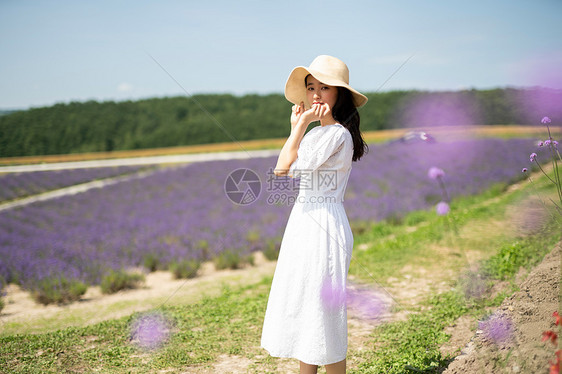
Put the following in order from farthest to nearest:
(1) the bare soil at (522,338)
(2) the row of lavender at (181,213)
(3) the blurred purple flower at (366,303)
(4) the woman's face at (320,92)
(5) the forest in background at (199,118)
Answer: (5) the forest in background at (199,118), (2) the row of lavender at (181,213), (3) the blurred purple flower at (366,303), (4) the woman's face at (320,92), (1) the bare soil at (522,338)

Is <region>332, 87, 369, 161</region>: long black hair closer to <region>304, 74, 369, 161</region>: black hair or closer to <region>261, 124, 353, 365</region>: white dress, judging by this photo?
<region>304, 74, 369, 161</region>: black hair

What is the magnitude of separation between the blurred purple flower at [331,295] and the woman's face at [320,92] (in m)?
0.91

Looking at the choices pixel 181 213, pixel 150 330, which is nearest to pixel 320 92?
pixel 150 330

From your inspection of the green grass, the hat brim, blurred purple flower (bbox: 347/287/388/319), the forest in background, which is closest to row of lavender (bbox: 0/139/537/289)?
blurred purple flower (bbox: 347/287/388/319)

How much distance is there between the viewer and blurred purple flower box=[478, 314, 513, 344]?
227cm

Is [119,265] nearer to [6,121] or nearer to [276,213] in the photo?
[276,213]

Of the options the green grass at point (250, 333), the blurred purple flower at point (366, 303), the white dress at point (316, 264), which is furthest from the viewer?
the blurred purple flower at point (366, 303)

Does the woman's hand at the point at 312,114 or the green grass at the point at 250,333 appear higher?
the woman's hand at the point at 312,114

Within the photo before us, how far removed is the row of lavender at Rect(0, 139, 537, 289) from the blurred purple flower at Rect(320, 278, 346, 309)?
9.80 feet

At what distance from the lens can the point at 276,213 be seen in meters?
8.13

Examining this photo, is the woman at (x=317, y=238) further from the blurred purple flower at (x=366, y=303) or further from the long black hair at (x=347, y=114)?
the blurred purple flower at (x=366, y=303)

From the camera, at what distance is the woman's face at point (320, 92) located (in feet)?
7.30

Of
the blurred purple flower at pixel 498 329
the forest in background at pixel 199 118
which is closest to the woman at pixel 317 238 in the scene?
the blurred purple flower at pixel 498 329

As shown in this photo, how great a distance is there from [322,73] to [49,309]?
4101mm
